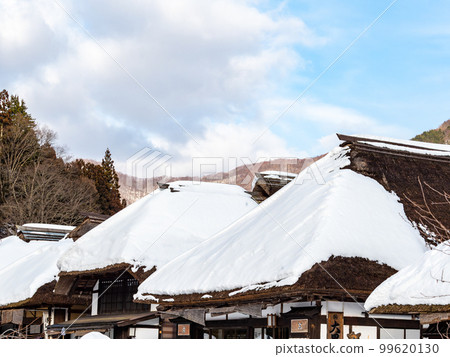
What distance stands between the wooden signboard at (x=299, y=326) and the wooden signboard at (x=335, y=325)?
1.67 feet

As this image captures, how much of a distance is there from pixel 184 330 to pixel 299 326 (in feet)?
15.3

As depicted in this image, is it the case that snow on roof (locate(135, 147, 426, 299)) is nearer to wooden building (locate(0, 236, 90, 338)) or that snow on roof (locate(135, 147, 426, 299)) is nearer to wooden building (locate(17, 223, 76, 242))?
wooden building (locate(0, 236, 90, 338))

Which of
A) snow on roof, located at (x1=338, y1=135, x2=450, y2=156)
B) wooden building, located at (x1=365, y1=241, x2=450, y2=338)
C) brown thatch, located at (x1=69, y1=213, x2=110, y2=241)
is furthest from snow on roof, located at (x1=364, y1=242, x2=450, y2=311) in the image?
brown thatch, located at (x1=69, y1=213, x2=110, y2=241)

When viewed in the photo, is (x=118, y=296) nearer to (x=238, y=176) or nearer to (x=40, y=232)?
(x=40, y=232)

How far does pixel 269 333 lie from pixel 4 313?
13.1m

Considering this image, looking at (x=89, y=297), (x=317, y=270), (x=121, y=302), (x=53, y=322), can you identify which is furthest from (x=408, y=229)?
(x=53, y=322)

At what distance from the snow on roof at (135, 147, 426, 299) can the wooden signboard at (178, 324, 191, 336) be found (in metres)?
1.67

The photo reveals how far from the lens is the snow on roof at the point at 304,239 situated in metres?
11.5

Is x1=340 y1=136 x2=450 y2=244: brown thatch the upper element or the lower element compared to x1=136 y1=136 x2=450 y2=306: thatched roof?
upper

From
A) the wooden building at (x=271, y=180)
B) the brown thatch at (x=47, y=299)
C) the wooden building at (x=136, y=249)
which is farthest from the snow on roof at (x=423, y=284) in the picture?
the brown thatch at (x=47, y=299)

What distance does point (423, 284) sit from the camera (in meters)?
8.24

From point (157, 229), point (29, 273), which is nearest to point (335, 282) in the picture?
point (157, 229)

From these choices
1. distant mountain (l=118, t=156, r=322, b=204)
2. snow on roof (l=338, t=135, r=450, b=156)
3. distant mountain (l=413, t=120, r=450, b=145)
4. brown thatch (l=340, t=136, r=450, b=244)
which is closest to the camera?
brown thatch (l=340, t=136, r=450, b=244)

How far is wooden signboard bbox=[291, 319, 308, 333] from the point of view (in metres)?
11.8
